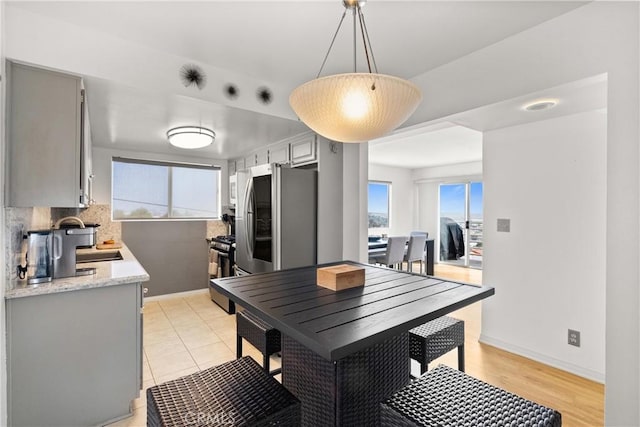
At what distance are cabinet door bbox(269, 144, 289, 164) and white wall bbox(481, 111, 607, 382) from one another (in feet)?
6.90

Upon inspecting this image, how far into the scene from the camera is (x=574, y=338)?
251 cm

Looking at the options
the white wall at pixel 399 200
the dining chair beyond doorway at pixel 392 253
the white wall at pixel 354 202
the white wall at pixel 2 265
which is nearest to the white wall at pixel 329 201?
the white wall at pixel 354 202

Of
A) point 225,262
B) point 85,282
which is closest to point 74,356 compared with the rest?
point 85,282

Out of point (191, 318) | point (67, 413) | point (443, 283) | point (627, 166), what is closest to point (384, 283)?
point (443, 283)

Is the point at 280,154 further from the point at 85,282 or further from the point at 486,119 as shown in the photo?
the point at 85,282

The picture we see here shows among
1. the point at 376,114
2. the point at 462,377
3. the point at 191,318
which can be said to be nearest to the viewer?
the point at 462,377

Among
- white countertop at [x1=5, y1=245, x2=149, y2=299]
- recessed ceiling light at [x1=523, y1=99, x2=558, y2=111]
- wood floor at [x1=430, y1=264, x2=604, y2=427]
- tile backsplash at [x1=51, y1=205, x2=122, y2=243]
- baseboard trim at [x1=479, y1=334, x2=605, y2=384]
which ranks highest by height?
recessed ceiling light at [x1=523, y1=99, x2=558, y2=111]

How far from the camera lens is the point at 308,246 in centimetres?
310

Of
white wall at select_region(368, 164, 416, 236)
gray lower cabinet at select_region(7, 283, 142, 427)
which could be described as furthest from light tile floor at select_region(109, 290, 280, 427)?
white wall at select_region(368, 164, 416, 236)

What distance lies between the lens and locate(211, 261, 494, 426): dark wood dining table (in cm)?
110

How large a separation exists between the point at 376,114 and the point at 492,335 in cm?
270

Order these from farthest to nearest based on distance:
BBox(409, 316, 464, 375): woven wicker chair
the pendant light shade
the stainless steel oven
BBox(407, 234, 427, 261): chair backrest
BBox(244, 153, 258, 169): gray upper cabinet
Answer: BBox(407, 234, 427, 261): chair backrest → BBox(244, 153, 258, 169): gray upper cabinet → the stainless steel oven → BBox(409, 316, 464, 375): woven wicker chair → the pendant light shade

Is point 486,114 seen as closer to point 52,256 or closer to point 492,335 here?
point 492,335

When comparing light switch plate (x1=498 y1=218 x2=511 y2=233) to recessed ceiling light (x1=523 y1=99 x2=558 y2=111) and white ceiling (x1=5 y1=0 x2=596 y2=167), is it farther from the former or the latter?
recessed ceiling light (x1=523 y1=99 x2=558 y2=111)
